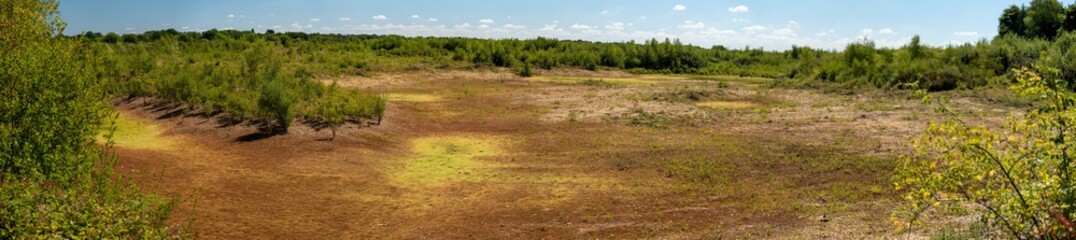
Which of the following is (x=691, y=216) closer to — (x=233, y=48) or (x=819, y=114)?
(x=819, y=114)

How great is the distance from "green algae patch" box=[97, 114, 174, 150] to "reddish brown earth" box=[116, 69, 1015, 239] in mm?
432

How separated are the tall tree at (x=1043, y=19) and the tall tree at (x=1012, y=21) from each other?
517 cm

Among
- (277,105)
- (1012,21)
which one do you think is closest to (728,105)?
(277,105)

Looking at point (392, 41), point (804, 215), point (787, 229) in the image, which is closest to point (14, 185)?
point (787, 229)

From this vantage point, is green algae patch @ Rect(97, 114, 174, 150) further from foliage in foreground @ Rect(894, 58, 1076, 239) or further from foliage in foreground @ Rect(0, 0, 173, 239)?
foliage in foreground @ Rect(894, 58, 1076, 239)

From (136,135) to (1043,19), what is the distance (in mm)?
41960

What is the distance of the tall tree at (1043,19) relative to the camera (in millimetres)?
39312

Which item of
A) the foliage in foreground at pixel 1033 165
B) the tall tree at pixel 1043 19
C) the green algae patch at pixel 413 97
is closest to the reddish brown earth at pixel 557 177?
the foliage in foreground at pixel 1033 165

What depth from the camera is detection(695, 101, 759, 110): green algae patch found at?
23906mm

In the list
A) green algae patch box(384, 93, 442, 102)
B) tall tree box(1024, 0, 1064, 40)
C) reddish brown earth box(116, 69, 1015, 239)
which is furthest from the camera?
tall tree box(1024, 0, 1064, 40)

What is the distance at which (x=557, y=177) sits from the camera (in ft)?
42.9

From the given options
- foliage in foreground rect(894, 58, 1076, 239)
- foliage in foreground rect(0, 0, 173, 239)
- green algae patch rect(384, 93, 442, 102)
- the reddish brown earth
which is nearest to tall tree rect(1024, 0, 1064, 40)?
the reddish brown earth

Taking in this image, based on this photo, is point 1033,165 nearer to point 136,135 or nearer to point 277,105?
point 277,105

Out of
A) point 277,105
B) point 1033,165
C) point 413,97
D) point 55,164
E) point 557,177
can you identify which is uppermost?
point 1033,165
